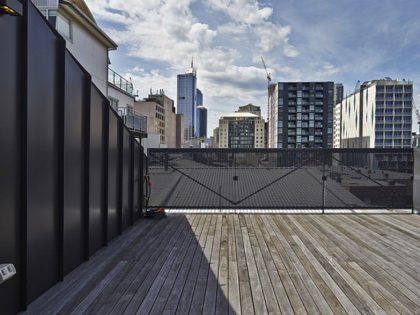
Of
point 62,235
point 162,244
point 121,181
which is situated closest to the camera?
point 62,235

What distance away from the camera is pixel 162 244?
237 inches

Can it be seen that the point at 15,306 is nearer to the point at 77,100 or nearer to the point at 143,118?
the point at 77,100

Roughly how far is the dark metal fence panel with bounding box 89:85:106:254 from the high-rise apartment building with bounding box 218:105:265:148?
169 metres

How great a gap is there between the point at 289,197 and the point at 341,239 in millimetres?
3176

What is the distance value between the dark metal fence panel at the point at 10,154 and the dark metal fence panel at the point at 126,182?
351 cm

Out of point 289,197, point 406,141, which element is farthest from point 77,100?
point 406,141

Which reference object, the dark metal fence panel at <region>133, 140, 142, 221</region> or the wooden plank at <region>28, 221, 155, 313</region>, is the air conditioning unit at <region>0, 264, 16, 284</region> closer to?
the wooden plank at <region>28, 221, 155, 313</region>

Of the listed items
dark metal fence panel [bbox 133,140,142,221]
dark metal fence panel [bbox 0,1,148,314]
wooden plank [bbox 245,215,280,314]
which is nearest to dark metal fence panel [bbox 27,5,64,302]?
dark metal fence panel [bbox 0,1,148,314]

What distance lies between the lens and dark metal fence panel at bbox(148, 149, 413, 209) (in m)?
9.21

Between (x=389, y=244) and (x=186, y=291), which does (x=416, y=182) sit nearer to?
(x=389, y=244)

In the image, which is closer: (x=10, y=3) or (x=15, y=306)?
(x=10, y=3)

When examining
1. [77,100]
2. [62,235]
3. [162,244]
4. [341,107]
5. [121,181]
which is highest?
[341,107]

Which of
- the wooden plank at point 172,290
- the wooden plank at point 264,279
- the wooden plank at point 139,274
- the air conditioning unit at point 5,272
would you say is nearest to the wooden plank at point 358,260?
the wooden plank at point 264,279

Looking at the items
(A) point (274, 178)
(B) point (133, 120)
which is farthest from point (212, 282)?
(B) point (133, 120)
